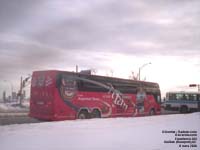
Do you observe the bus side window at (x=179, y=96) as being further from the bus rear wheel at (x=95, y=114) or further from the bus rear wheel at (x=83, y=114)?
the bus rear wheel at (x=83, y=114)

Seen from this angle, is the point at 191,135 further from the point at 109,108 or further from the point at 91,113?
the point at 109,108

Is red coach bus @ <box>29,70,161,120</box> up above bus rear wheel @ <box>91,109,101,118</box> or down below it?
above

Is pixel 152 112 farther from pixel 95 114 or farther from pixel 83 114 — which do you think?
pixel 83 114

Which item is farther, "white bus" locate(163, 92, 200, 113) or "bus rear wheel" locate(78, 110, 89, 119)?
"white bus" locate(163, 92, 200, 113)

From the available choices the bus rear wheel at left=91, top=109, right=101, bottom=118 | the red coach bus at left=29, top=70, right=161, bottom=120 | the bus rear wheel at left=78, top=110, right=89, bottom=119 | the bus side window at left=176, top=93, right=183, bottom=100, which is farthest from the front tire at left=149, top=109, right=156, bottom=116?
the bus side window at left=176, top=93, right=183, bottom=100

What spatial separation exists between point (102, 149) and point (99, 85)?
14.4m

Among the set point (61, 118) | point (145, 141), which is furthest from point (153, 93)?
point (145, 141)

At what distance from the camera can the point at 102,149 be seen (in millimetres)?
8602

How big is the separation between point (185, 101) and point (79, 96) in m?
21.3

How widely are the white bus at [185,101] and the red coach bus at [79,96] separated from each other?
13.4 m

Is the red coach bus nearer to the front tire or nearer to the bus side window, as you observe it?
the front tire

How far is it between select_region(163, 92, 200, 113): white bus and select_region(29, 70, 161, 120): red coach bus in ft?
44.0

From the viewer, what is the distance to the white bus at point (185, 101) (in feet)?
128

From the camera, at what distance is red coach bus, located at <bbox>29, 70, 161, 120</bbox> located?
771 inches
